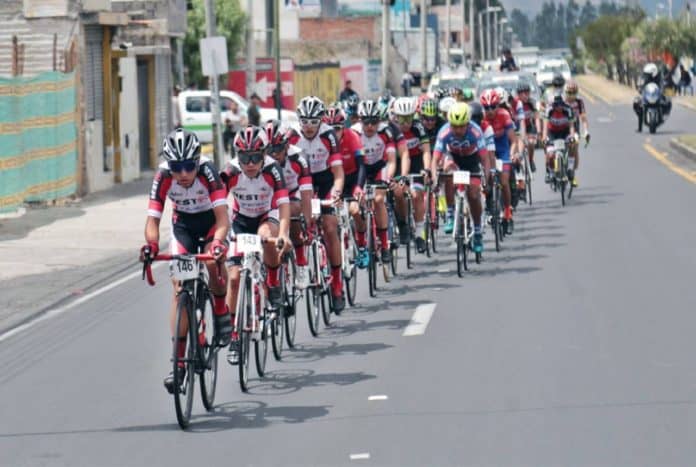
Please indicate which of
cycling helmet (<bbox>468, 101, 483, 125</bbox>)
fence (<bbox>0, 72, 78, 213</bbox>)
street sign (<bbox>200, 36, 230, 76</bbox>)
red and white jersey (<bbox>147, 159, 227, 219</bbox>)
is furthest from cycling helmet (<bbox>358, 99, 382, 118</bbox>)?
street sign (<bbox>200, 36, 230, 76</bbox>)

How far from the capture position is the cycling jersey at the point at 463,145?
1856cm

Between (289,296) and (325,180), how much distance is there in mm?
2401

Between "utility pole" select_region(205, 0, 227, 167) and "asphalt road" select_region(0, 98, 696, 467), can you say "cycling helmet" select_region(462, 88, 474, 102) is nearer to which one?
"utility pole" select_region(205, 0, 227, 167)

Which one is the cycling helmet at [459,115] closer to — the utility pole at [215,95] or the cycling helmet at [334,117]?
the cycling helmet at [334,117]

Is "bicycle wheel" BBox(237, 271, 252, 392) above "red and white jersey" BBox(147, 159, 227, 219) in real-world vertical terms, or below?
below

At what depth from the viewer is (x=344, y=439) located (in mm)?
9789

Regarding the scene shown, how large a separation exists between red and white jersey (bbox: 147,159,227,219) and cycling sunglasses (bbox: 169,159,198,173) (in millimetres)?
113

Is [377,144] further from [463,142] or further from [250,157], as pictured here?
[250,157]

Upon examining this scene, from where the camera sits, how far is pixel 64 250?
2172 centimetres

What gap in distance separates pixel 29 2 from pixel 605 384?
73.1 ft

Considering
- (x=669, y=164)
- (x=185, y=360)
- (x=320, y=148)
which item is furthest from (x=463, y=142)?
(x=669, y=164)

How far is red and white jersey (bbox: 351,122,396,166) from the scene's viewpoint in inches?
691

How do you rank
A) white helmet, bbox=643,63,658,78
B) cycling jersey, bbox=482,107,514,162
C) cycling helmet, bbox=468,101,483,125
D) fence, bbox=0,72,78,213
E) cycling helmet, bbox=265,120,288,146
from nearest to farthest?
cycling helmet, bbox=265,120,288,146, cycling jersey, bbox=482,107,514,162, cycling helmet, bbox=468,101,483,125, fence, bbox=0,72,78,213, white helmet, bbox=643,63,658,78

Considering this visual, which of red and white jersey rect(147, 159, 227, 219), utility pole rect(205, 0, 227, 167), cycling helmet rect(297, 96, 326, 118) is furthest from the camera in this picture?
utility pole rect(205, 0, 227, 167)
